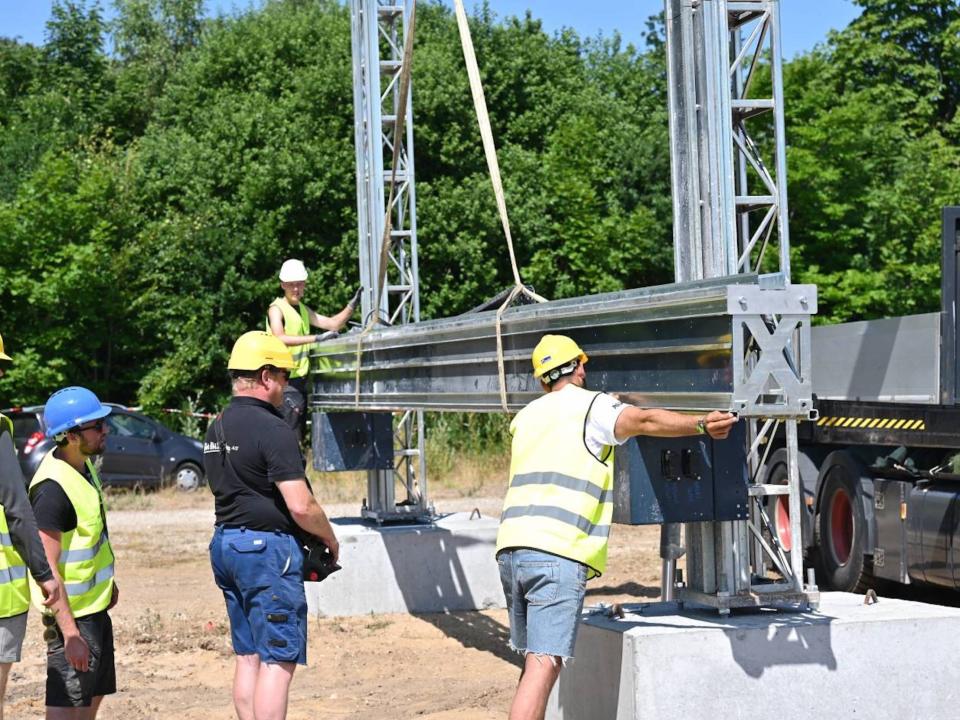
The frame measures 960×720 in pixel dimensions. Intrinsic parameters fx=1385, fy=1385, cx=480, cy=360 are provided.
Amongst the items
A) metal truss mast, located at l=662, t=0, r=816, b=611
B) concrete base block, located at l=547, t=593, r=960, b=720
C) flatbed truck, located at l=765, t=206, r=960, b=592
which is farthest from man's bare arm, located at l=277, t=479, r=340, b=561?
flatbed truck, located at l=765, t=206, r=960, b=592

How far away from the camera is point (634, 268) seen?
3145cm

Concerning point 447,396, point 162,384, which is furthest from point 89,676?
point 162,384

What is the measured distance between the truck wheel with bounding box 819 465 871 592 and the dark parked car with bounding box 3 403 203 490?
1268 cm

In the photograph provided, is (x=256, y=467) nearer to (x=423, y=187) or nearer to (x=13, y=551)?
(x=13, y=551)

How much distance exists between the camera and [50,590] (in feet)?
18.4

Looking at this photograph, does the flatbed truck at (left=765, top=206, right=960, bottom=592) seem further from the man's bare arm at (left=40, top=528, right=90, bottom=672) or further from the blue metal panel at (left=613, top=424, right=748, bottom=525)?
the man's bare arm at (left=40, top=528, right=90, bottom=672)

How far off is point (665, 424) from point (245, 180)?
83.3 feet

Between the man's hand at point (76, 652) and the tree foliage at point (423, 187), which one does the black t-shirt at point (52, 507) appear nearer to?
the man's hand at point (76, 652)

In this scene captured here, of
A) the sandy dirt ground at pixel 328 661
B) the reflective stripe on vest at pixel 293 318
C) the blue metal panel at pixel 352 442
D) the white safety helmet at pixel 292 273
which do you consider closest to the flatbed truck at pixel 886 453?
the sandy dirt ground at pixel 328 661

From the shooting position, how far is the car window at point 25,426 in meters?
21.4

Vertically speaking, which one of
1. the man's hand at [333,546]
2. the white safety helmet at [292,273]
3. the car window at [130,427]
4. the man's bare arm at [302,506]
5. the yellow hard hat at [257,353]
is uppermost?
the white safety helmet at [292,273]

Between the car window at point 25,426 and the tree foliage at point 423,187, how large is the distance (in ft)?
17.5

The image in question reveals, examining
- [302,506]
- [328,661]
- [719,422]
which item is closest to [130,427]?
[328,661]

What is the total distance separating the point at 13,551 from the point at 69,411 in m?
0.79
